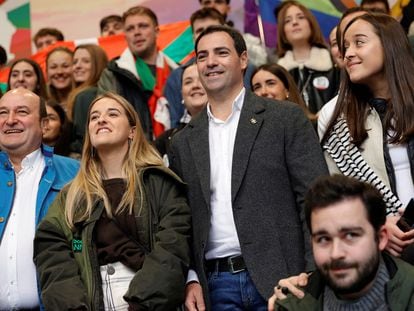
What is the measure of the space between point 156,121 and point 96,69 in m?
0.78


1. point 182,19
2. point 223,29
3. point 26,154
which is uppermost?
point 182,19

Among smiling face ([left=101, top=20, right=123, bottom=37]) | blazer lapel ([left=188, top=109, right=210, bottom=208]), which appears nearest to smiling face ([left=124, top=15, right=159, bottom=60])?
smiling face ([left=101, top=20, right=123, bottom=37])

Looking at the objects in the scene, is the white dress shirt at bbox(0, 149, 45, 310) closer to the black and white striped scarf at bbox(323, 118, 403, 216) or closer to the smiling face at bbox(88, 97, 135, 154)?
the smiling face at bbox(88, 97, 135, 154)

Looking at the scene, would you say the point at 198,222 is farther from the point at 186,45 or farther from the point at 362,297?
the point at 186,45

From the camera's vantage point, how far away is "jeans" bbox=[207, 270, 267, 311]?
381cm

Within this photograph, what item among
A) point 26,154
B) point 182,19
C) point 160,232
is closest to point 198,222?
point 160,232

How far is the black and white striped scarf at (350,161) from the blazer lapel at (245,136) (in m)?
0.37

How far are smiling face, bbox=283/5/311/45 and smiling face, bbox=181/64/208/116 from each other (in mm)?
1257

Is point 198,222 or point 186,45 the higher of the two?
point 186,45

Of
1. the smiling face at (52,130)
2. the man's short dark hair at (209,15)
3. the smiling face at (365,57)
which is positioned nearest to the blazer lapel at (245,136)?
the smiling face at (365,57)

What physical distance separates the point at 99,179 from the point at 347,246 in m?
1.57

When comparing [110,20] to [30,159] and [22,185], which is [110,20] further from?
[22,185]

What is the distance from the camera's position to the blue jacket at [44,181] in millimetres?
4465

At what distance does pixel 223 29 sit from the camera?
14.1 ft
